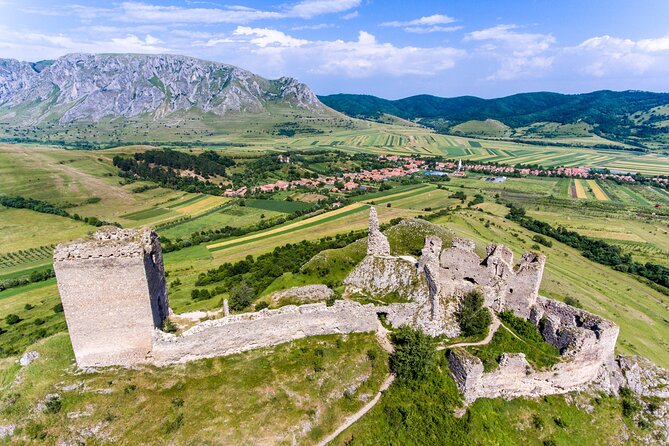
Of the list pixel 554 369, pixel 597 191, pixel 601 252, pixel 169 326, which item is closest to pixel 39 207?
pixel 169 326

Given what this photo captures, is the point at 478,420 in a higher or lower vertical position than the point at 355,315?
lower

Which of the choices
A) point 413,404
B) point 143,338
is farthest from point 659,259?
point 143,338

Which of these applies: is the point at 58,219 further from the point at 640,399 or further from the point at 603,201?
the point at 603,201

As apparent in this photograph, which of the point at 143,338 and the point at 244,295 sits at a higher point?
the point at 143,338

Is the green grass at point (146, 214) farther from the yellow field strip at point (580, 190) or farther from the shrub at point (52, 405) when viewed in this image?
the yellow field strip at point (580, 190)

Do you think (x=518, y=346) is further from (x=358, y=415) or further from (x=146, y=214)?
(x=146, y=214)

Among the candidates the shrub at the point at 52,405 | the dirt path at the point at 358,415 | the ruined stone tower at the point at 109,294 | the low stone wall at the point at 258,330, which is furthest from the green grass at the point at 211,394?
the ruined stone tower at the point at 109,294

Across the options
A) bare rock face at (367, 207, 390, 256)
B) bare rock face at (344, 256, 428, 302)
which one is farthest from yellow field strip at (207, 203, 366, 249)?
bare rock face at (367, 207, 390, 256)

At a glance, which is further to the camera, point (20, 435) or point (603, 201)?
point (603, 201)
